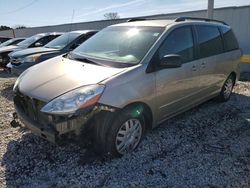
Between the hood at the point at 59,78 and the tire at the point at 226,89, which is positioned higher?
the hood at the point at 59,78

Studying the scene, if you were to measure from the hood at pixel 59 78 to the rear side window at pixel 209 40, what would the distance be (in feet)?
6.59

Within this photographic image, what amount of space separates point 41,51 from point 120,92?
16.1 feet

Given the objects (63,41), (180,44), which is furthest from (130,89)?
(63,41)

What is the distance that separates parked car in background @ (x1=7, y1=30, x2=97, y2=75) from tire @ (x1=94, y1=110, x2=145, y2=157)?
167 inches

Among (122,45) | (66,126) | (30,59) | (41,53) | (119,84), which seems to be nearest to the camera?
(66,126)

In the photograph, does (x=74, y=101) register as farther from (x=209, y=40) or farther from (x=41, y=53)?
(x=41, y=53)

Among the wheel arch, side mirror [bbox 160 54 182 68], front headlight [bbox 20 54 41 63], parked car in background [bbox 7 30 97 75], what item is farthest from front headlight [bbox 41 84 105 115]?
front headlight [bbox 20 54 41 63]

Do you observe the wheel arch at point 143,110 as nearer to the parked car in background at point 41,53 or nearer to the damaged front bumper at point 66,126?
the damaged front bumper at point 66,126

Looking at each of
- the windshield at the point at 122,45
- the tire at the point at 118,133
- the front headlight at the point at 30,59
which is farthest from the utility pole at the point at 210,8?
the tire at the point at 118,133

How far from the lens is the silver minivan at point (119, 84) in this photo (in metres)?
3.04

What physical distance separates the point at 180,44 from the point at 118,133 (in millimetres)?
1813

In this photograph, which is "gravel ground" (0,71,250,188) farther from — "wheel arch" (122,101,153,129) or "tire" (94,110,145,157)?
"wheel arch" (122,101,153,129)

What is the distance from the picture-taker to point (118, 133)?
3.38 metres

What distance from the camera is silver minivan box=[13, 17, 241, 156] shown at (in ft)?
9.96
